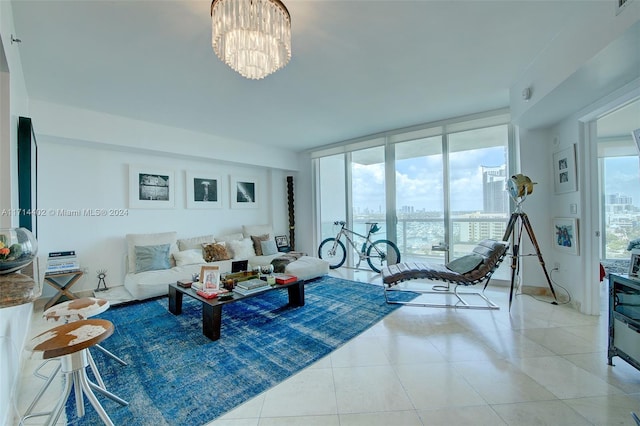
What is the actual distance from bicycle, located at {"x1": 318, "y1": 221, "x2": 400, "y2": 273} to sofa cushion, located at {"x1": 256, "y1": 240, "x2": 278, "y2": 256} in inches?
39.2

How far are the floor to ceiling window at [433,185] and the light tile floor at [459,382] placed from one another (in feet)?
6.05

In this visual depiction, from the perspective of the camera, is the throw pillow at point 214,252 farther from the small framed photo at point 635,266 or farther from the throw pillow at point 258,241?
the small framed photo at point 635,266

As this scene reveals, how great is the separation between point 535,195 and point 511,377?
268cm

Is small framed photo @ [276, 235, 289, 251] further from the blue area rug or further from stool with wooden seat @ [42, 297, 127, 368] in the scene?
stool with wooden seat @ [42, 297, 127, 368]

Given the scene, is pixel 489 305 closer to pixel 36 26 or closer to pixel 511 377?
pixel 511 377

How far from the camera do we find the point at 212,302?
247cm

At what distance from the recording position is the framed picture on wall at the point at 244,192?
5.59 m

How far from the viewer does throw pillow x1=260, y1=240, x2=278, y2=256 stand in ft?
17.1

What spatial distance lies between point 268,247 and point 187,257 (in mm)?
1506

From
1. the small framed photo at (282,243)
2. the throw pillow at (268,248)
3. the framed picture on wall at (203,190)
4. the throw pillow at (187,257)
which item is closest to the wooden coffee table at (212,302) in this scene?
the throw pillow at (187,257)

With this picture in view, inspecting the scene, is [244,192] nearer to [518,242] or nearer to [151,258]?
[151,258]

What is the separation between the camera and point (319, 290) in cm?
392

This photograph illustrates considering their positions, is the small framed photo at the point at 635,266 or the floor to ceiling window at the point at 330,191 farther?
the floor to ceiling window at the point at 330,191

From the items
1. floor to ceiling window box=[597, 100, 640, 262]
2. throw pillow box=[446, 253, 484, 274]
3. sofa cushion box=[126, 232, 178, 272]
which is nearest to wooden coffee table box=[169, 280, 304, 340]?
sofa cushion box=[126, 232, 178, 272]
